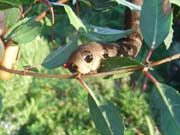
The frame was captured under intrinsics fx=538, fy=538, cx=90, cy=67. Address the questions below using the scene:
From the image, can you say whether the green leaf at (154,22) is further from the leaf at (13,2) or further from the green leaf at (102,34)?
the leaf at (13,2)

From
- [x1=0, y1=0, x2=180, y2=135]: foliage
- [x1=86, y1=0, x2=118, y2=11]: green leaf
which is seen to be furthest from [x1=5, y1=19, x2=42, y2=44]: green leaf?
[x1=86, y1=0, x2=118, y2=11]: green leaf

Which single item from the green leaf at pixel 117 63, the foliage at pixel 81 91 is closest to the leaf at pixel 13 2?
the foliage at pixel 81 91

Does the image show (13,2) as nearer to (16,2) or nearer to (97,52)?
(16,2)

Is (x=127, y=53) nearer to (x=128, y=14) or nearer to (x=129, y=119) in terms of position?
(x=128, y=14)

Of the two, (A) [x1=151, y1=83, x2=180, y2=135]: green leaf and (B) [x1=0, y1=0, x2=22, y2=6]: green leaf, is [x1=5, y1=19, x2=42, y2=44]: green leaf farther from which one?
(A) [x1=151, y1=83, x2=180, y2=135]: green leaf

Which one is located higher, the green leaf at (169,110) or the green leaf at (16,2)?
the green leaf at (16,2)

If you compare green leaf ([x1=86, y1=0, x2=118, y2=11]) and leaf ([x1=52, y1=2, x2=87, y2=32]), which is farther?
green leaf ([x1=86, y1=0, x2=118, y2=11])

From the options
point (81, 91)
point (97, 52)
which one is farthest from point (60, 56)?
point (81, 91)
